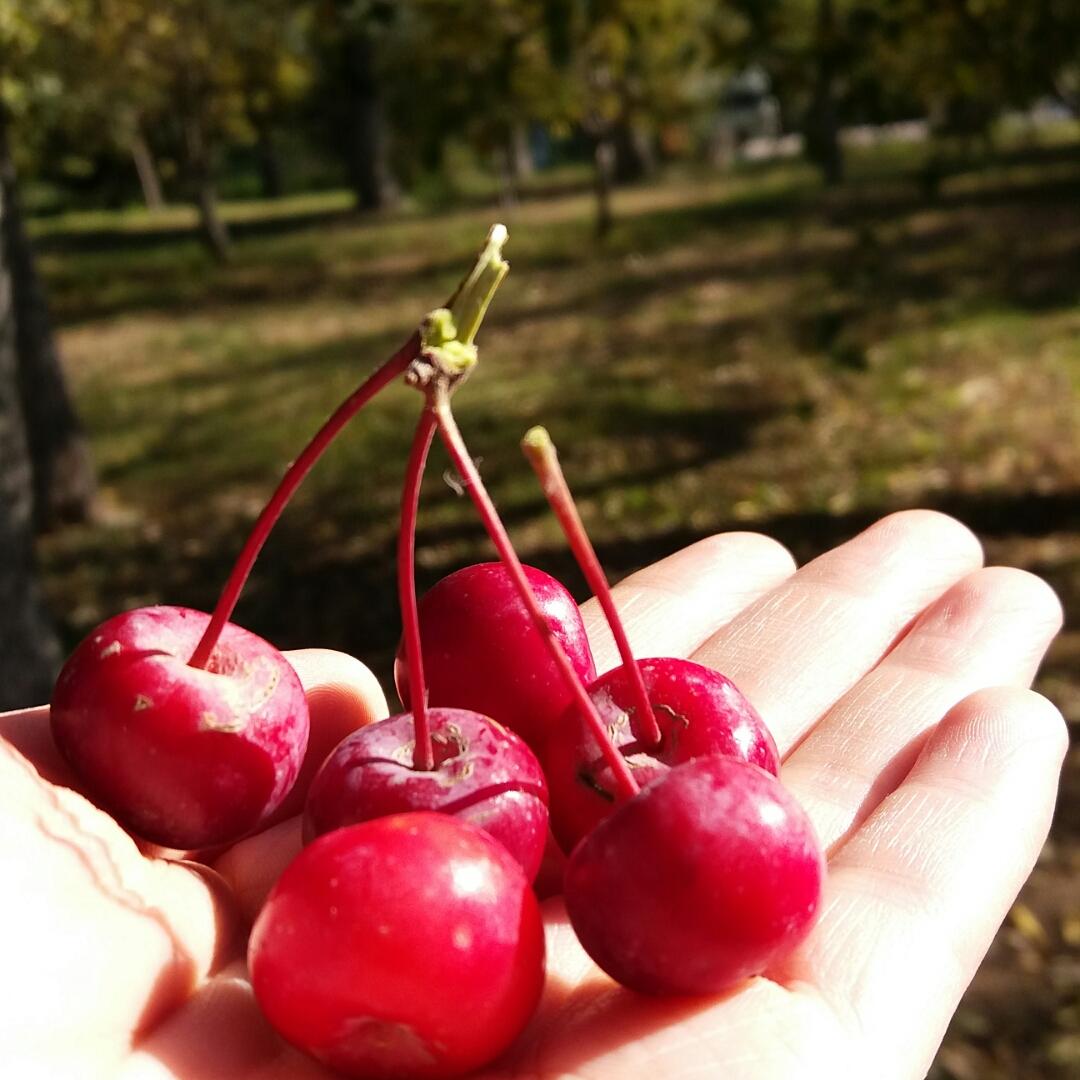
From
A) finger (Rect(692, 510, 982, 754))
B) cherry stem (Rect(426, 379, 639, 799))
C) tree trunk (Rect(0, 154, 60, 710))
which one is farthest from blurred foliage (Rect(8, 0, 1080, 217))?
cherry stem (Rect(426, 379, 639, 799))

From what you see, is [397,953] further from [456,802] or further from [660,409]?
[660,409]

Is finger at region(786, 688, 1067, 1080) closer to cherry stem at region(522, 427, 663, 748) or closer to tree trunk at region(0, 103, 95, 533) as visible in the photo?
cherry stem at region(522, 427, 663, 748)

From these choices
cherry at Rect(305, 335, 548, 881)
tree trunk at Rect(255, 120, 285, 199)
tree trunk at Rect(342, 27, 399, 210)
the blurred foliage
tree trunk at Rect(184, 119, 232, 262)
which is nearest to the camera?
cherry at Rect(305, 335, 548, 881)

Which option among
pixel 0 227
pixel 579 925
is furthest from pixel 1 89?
pixel 579 925

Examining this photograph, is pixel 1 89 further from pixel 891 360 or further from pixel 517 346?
pixel 891 360

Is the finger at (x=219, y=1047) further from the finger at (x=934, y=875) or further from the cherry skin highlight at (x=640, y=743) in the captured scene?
the finger at (x=934, y=875)

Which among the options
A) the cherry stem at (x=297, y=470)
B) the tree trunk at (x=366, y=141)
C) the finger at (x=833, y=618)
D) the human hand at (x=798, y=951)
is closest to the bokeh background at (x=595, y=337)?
the cherry stem at (x=297, y=470)
